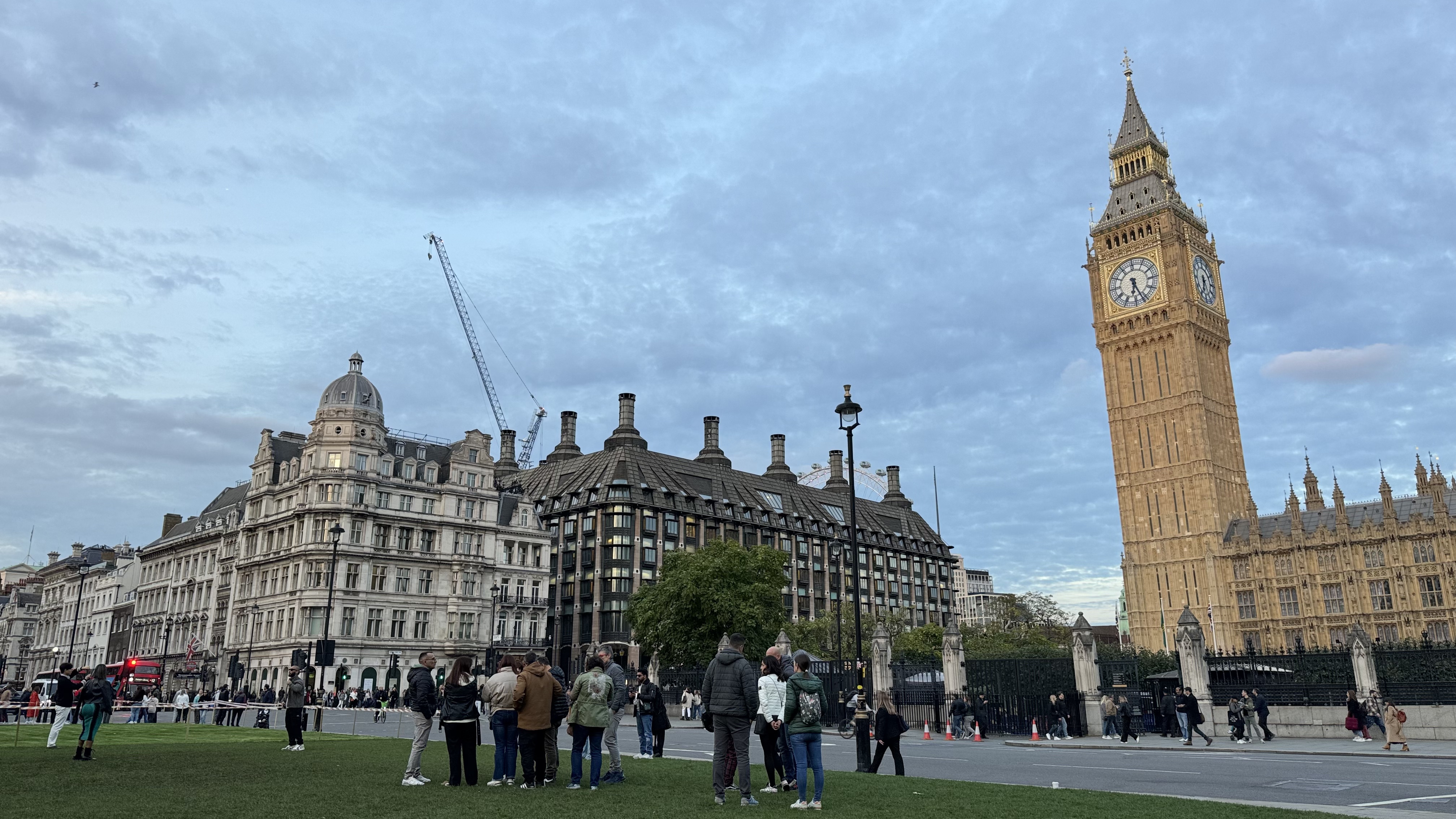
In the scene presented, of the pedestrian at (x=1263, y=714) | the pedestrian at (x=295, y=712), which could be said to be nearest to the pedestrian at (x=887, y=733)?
the pedestrian at (x=295, y=712)

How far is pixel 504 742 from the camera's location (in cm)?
1377

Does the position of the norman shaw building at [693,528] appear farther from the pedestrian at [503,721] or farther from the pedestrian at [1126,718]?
the pedestrian at [503,721]

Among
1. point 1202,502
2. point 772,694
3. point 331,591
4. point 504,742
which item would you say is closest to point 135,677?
point 331,591

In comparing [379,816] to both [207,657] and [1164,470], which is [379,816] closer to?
[207,657]

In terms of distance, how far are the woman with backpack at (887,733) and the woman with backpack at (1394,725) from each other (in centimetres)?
1687

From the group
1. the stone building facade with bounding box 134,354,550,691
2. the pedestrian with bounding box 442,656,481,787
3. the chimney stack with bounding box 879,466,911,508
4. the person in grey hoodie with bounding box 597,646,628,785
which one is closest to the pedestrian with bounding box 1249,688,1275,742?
the person in grey hoodie with bounding box 597,646,628,785

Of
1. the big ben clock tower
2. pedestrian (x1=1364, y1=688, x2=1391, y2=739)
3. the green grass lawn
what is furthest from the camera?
the big ben clock tower

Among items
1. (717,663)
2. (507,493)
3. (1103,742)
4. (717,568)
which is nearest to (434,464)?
(507,493)

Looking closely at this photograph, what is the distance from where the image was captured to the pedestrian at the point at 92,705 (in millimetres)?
17406

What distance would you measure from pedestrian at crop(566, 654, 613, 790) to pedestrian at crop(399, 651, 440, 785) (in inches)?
81.5

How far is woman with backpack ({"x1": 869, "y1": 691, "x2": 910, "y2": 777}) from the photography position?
664 inches

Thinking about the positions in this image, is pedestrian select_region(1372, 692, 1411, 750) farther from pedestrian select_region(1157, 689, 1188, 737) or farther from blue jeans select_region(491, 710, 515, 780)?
blue jeans select_region(491, 710, 515, 780)

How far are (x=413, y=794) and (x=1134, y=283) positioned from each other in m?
102

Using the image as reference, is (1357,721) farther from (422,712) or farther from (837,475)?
(837,475)
